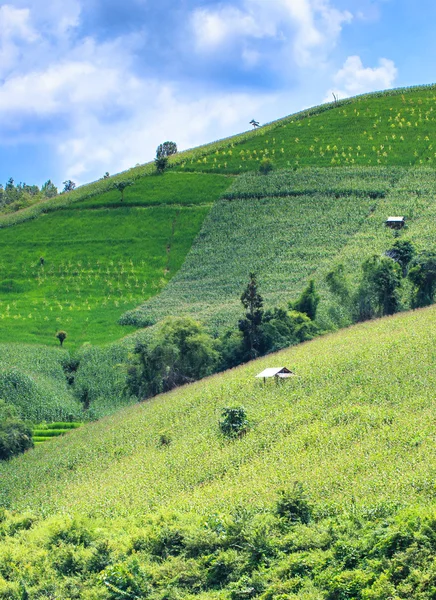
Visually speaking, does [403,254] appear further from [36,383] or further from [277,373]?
[36,383]

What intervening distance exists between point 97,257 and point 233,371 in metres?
57.9

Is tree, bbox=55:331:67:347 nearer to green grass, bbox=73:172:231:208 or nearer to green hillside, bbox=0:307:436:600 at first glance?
green hillside, bbox=0:307:436:600

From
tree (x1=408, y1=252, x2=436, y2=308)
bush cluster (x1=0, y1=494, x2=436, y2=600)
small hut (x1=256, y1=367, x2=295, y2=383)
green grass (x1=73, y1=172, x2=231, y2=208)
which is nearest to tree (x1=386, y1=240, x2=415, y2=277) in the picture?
tree (x1=408, y1=252, x2=436, y2=308)

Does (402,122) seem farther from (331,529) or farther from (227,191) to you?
(331,529)

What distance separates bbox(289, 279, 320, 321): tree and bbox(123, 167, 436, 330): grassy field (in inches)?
51.0

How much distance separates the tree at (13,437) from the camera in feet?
219

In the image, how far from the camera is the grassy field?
10112 cm

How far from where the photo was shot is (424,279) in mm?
79750

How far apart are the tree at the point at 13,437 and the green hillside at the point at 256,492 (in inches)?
62.4

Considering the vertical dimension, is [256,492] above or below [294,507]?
below

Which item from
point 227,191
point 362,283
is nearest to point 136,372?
point 362,283

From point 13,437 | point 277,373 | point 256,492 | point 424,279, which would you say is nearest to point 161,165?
point 424,279

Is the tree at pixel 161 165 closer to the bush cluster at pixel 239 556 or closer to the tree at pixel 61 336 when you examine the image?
the tree at pixel 61 336

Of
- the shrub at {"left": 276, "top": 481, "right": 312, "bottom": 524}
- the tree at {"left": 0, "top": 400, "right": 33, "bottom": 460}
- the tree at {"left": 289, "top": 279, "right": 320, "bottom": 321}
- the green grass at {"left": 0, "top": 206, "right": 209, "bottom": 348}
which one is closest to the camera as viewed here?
the shrub at {"left": 276, "top": 481, "right": 312, "bottom": 524}
